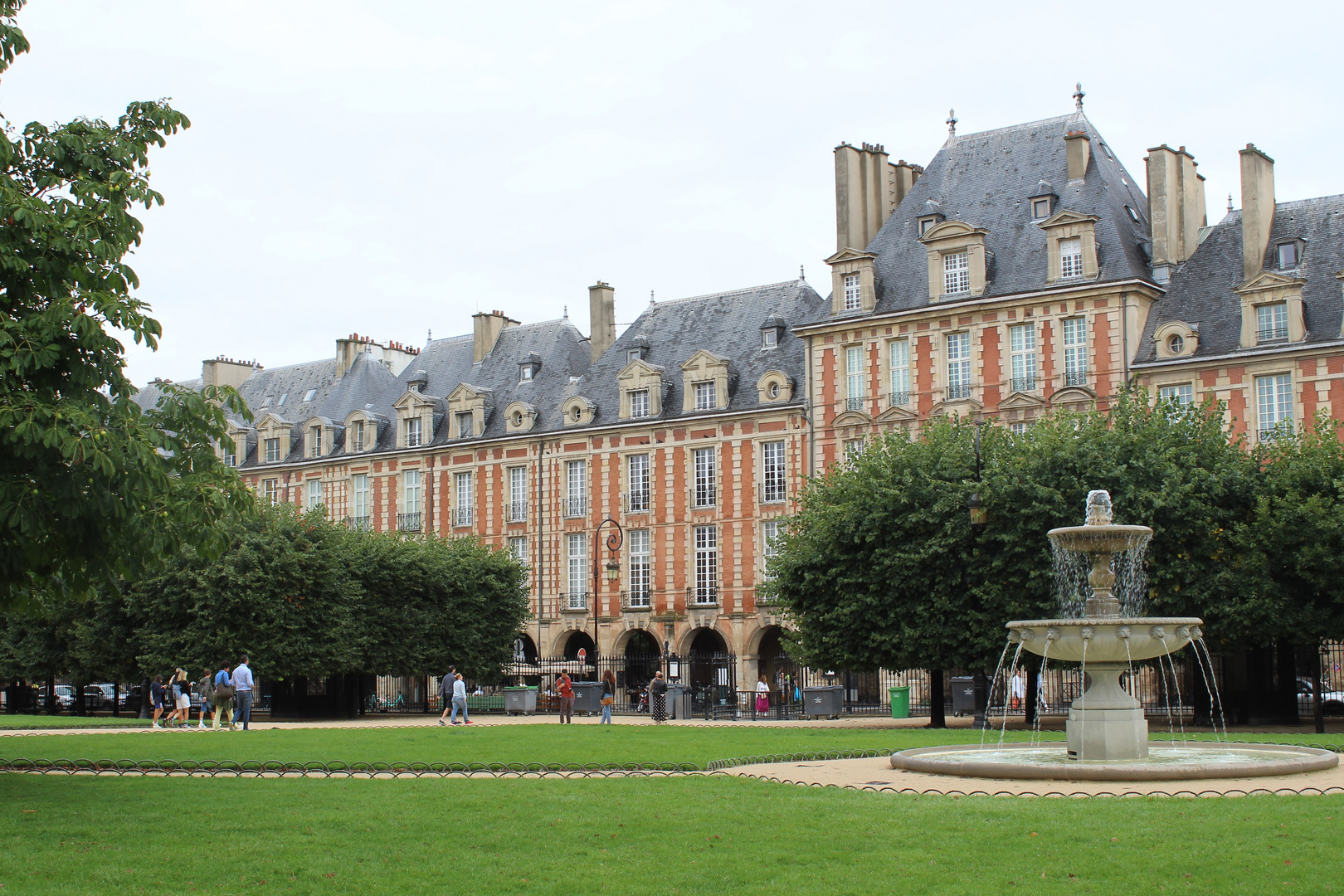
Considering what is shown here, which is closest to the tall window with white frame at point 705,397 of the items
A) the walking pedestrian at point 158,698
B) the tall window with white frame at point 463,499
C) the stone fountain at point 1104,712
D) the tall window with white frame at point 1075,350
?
the tall window with white frame at point 463,499

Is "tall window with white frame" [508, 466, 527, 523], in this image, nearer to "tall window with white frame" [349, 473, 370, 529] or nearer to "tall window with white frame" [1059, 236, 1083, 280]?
"tall window with white frame" [349, 473, 370, 529]

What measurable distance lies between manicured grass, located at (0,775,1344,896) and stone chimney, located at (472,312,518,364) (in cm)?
4805

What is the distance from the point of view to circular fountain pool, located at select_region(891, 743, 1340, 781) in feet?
54.5

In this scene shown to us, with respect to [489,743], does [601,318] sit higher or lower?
higher

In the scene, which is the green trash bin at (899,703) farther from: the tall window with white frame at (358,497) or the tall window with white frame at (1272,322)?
the tall window with white frame at (358,497)

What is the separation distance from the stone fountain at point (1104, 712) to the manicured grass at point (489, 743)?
435 centimetres

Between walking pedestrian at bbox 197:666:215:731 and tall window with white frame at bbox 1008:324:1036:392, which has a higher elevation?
tall window with white frame at bbox 1008:324:1036:392

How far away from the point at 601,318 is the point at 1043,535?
30718 mm

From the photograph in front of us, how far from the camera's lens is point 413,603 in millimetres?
46688

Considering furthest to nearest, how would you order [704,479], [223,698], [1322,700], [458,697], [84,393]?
[704,479] < [458,697] < [1322,700] < [223,698] < [84,393]

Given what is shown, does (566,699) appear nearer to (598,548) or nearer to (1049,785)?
(598,548)

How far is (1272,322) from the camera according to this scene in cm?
4322

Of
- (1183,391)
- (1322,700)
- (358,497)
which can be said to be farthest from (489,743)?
(358,497)

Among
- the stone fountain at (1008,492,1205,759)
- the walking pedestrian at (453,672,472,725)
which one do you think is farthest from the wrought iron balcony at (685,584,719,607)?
the stone fountain at (1008,492,1205,759)
